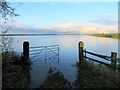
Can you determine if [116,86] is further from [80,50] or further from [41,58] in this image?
[41,58]

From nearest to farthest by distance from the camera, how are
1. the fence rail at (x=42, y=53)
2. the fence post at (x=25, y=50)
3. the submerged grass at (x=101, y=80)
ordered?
1. the submerged grass at (x=101, y=80)
2. the fence post at (x=25, y=50)
3. the fence rail at (x=42, y=53)

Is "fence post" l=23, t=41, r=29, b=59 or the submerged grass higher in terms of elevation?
"fence post" l=23, t=41, r=29, b=59

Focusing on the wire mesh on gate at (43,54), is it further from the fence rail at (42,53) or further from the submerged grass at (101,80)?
the submerged grass at (101,80)

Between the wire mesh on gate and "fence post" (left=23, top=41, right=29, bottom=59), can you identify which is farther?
the wire mesh on gate

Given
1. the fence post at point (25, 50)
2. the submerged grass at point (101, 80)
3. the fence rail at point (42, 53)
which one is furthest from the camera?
the fence rail at point (42, 53)

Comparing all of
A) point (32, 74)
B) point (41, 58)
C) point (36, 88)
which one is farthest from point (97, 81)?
point (41, 58)

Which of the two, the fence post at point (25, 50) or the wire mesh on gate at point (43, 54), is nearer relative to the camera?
the fence post at point (25, 50)

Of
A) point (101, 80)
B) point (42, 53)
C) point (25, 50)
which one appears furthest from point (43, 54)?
point (101, 80)

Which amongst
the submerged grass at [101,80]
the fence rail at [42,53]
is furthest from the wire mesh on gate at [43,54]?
the submerged grass at [101,80]

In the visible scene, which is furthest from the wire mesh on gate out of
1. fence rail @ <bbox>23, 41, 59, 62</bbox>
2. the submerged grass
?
the submerged grass

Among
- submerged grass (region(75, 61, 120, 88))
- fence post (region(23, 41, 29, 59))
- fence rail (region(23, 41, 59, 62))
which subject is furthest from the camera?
fence rail (region(23, 41, 59, 62))

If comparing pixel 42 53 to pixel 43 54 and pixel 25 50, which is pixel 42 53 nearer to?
pixel 43 54

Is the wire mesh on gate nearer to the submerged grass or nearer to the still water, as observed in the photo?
the still water

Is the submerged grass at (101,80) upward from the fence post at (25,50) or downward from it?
downward
